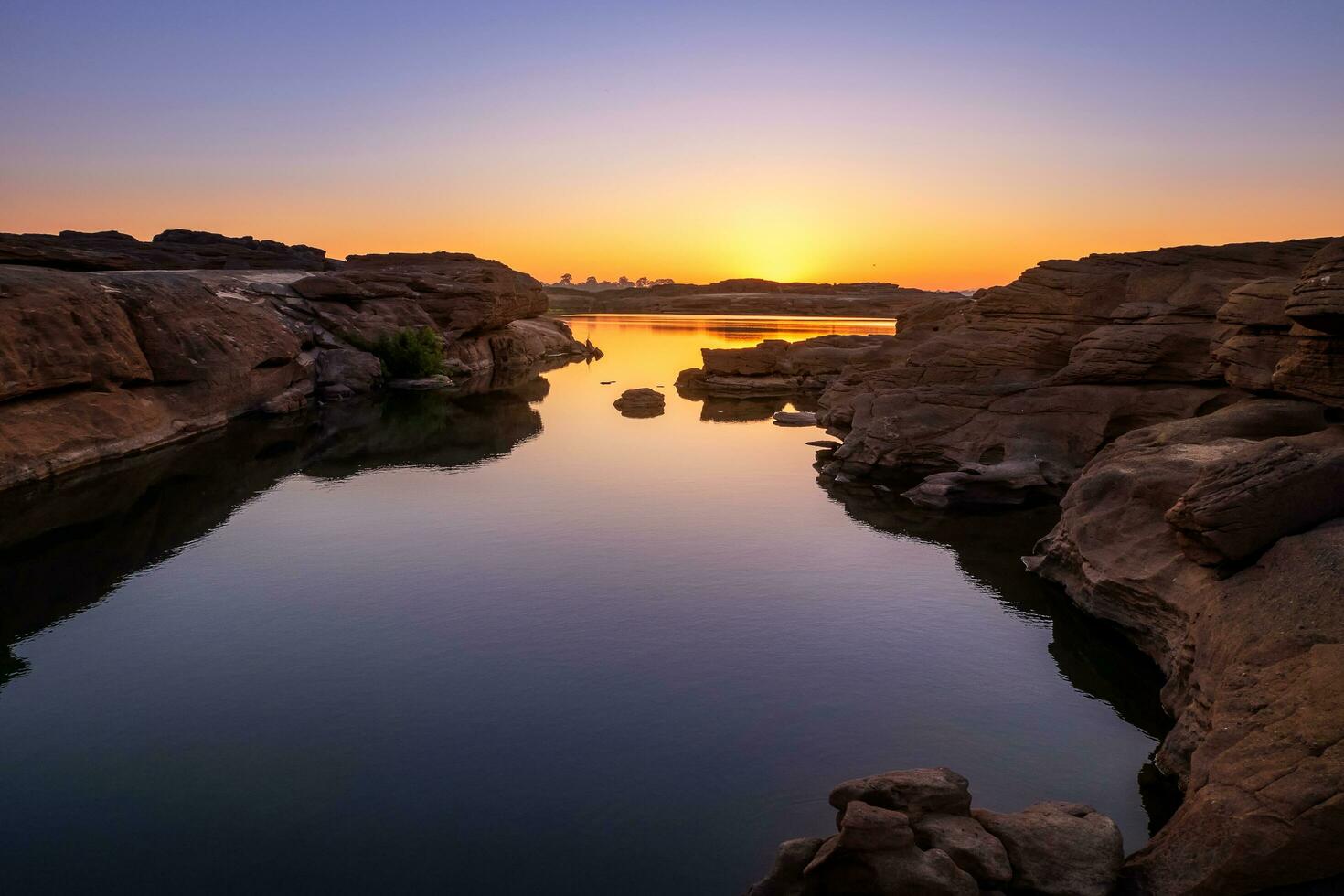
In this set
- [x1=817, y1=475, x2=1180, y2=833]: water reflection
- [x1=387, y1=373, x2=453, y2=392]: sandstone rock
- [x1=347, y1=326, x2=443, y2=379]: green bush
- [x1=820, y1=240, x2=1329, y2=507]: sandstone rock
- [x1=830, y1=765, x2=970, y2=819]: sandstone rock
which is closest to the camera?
[x1=830, y1=765, x2=970, y2=819]: sandstone rock

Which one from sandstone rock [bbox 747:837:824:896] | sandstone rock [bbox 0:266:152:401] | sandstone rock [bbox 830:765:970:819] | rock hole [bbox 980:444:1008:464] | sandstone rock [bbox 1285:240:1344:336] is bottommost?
sandstone rock [bbox 747:837:824:896]

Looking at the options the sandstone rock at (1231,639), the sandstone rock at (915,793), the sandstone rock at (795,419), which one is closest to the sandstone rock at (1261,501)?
the sandstone rock at (1231,639)

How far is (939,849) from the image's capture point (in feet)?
30.3

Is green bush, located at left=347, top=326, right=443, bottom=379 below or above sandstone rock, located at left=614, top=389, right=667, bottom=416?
above

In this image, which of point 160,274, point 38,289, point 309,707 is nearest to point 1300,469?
point 309,707

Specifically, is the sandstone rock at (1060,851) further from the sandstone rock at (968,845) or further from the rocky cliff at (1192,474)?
the rocky cliff at (1192,474)

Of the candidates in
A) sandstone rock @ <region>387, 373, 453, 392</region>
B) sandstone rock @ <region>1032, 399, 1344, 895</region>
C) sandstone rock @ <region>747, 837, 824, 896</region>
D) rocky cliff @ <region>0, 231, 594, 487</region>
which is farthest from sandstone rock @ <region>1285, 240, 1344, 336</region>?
sandstone rock @ <region>387, 373, 453, 392</region>

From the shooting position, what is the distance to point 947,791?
33.0 feet

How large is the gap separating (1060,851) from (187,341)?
144ft

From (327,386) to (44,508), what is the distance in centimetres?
3088

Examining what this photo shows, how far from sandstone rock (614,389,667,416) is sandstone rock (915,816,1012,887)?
42.4 metres

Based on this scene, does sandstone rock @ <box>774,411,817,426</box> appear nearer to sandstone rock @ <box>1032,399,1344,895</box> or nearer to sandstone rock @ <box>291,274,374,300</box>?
sandstone rock @ <box>1032,399,1344,895</box>

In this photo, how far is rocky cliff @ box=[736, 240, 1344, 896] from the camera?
958 centimetres

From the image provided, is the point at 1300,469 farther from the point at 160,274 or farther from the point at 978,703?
the point at 160,274
